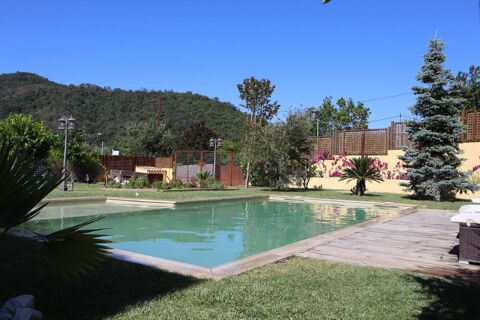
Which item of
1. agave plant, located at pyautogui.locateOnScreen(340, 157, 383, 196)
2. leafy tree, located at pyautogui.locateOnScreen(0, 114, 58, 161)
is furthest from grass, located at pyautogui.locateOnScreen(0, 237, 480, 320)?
leafy tree, located at pyautogui.locateOnScreen(0, 114, 58, 161)

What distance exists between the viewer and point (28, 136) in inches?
867

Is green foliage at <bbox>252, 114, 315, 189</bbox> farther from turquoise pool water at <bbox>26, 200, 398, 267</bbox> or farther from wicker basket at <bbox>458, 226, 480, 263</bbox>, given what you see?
wicker basket at <bbox>458, 226, 480, 263</bbox>

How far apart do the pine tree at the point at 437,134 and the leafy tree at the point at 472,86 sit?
18.7 meters

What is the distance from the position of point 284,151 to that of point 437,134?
21.8 feet

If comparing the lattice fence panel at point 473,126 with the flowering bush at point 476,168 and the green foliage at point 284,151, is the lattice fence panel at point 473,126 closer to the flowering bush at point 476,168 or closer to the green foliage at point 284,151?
the flowering bush at point 476,168

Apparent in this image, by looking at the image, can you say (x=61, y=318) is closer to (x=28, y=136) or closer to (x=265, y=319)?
(x=265, y=319)

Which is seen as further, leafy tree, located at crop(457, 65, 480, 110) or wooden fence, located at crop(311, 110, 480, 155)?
leafy tree, located at crop(457, 65, 480, 110)

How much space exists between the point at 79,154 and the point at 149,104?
111ft

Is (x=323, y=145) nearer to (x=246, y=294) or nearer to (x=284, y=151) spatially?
(x=284, y=151)

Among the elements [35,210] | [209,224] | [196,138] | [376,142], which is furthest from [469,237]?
[196,138]

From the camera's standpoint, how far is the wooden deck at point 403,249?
5.25 meters

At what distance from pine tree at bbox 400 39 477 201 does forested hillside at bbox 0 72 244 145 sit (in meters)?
34.0

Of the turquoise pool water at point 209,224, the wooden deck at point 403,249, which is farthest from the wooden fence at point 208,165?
the wooden deck at point 403,249

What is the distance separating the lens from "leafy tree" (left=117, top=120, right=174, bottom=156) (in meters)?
43.7
